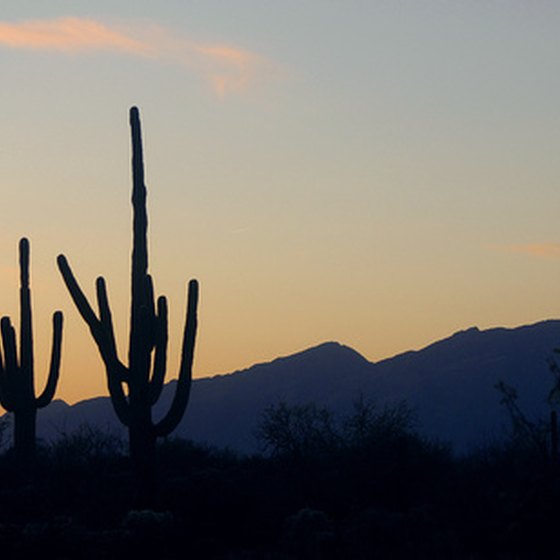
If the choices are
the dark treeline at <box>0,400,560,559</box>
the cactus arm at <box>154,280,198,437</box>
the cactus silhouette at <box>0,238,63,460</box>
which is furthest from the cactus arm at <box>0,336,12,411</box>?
the cactus arm at <box>154,280,198,437</box>

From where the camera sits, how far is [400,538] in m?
21.8

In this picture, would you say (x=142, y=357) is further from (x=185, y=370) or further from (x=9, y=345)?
(x=9, y=345)

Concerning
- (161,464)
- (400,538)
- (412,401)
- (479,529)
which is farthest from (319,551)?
(412,401)

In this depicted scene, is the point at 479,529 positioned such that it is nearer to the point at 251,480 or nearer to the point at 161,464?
the point at 251,480

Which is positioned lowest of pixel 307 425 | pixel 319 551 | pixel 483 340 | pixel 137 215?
pixel 319 551

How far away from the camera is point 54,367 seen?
3331 cm

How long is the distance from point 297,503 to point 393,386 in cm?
12347

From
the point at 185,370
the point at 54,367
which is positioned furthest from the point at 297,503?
the point at 54,367

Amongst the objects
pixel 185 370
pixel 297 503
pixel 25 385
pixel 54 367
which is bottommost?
pixel 297 503

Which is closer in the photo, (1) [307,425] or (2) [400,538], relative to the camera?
(2) [400,538]

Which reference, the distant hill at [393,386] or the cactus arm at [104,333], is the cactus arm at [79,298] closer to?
the cactus arm at [104,333]

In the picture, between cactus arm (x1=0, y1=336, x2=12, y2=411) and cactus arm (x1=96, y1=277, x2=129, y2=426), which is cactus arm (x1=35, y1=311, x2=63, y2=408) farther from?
cactus arm (x1=96, y1=277, x2=129, y2=426)

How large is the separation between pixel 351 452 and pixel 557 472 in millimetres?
6316

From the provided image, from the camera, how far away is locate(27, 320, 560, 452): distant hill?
13975 cm
